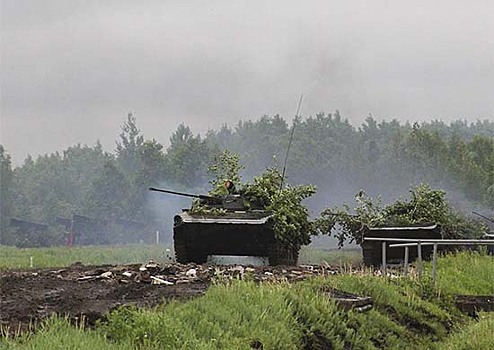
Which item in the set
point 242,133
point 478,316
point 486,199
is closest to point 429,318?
point 478,316

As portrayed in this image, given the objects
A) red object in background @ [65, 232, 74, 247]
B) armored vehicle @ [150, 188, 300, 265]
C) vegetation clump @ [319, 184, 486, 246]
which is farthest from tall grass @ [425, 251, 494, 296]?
red object in background @ [65, 232, 74, 247]

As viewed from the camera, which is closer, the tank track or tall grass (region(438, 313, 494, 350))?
tall grass (region(438, 313, 494, 350))

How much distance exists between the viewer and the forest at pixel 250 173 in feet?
150

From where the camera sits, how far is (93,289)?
41.2 ft

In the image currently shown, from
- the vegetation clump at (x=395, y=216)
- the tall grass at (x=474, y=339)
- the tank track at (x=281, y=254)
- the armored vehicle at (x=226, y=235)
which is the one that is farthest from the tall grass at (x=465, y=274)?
the tall grass at (x=474, y=339)

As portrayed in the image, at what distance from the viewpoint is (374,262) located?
2077cm

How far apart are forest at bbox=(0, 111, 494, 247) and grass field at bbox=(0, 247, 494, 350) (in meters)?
28.9

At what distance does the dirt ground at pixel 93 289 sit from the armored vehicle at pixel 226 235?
277 cm

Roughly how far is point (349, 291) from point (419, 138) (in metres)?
34.7

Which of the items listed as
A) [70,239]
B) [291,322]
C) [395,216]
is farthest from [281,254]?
[70,239]

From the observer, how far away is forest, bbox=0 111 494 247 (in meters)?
45.8

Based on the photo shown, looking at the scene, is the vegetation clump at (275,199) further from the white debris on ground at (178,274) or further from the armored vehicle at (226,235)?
the white debris on ground at (178,274)

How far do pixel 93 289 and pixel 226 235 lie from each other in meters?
7.85

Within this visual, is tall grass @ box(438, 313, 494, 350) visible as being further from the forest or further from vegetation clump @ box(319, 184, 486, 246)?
the forest
